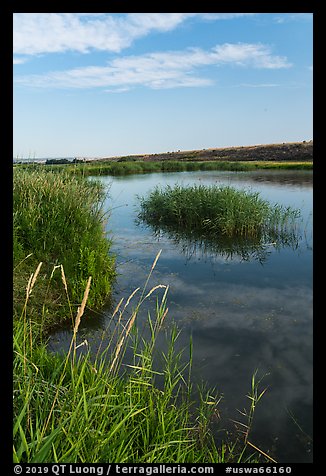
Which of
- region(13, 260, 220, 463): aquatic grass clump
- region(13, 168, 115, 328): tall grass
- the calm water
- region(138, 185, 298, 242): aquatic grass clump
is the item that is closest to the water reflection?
the calm water

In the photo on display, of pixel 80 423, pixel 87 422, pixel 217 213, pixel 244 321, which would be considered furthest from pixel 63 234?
pixel 217 213

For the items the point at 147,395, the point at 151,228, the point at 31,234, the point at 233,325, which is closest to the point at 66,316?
the point at 31,234

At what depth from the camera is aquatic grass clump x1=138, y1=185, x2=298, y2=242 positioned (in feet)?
43.8

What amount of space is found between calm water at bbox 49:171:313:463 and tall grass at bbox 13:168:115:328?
77 centimetres

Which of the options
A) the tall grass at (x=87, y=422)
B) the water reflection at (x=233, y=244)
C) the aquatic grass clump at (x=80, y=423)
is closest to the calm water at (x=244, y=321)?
the water reflection at (x=233, y=244)

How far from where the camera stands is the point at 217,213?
14062mm

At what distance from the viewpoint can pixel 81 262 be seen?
736 cm

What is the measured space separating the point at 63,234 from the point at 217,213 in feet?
23.8

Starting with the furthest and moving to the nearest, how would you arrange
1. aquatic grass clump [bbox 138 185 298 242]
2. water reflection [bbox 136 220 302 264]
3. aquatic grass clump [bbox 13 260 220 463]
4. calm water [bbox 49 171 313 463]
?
aquatic grass clump [bbox 138 185 298 242], water reflection [bbox 136 220 302 264], calm water [bbox 49 171 313 463], aquatic grass clump [bbox 13 260 220 463]

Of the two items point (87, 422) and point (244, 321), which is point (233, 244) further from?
point (87, 422)

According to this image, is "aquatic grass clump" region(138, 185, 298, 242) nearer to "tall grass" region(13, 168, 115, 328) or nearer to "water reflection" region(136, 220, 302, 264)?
"water reflection" region(136, 220, 302, 264)

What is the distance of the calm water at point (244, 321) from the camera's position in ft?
14.7
